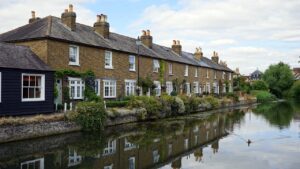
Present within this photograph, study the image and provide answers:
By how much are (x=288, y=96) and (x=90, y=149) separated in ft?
275

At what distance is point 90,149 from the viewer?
677 inches

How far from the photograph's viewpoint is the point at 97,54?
3088cm

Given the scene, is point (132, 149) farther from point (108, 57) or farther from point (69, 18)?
point (108, 57)

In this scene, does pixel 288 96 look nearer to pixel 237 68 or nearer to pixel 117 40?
pixel 237 68

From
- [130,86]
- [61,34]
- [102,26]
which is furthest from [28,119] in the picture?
[130,86]

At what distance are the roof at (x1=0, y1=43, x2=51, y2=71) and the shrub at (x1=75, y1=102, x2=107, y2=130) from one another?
12.1 feet

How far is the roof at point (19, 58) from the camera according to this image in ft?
69.7

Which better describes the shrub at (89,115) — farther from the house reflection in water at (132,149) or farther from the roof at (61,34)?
the roof at (61,34)

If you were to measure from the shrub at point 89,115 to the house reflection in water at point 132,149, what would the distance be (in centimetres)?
135

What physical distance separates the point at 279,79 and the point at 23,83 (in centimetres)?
8347

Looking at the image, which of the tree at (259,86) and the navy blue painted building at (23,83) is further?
the tree at (259,86)

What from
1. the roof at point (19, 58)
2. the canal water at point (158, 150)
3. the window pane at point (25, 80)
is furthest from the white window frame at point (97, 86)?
the window pane at point (25, 80)

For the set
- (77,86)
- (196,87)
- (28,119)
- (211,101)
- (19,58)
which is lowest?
(28,119)

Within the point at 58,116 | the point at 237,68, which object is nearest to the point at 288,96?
the point at 237,68
